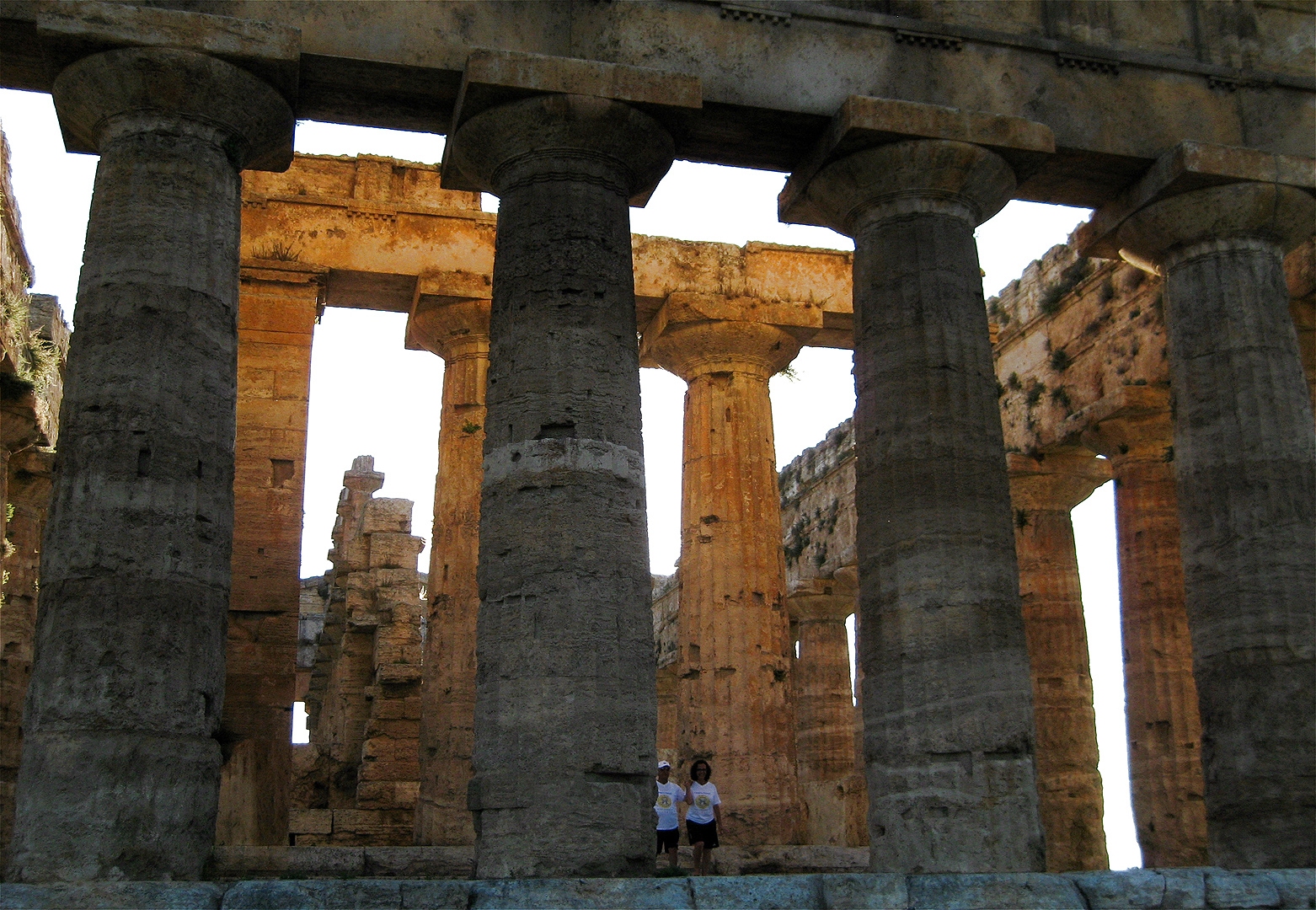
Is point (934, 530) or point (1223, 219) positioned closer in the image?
point (934, 530)

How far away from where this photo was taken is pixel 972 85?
1352 cm

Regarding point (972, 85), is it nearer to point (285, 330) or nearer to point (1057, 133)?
point (1057, 133)

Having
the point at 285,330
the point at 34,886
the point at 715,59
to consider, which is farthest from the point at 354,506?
the point at 34,886

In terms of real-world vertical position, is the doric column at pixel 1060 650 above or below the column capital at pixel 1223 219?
below

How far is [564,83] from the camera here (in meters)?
12.2

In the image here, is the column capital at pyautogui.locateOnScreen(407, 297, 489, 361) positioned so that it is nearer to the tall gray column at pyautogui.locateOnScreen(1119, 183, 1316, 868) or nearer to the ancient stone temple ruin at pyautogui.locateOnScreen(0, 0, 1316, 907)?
the ancient stone temple ruin at pyautogui.locateOnScreen(0, 0, 1316, 907)

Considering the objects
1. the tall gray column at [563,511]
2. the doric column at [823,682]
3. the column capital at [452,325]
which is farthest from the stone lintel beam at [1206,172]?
the doric column at [823,682]

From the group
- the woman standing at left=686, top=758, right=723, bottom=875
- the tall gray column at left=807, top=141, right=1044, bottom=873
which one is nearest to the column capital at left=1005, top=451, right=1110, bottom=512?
the tall gray column at left=807, top=141, right=1044, bottom=873

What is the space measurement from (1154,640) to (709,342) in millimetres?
7389

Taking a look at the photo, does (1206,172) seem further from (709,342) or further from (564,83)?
(709,342)

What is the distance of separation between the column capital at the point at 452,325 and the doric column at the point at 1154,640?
28.8 ft

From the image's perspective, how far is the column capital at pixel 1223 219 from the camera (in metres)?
13.9

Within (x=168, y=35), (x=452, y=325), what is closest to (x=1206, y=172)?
(x=168, y=35)

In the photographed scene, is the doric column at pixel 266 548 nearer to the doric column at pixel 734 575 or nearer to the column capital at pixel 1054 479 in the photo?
the doric column at pixel 734 575
